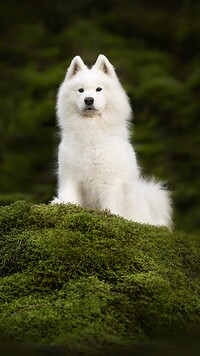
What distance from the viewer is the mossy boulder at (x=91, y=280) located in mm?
4242

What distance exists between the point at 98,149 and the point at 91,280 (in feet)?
5.81

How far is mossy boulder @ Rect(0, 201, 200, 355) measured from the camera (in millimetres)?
4242

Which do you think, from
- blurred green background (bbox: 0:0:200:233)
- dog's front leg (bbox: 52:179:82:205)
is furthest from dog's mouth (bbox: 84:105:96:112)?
blurred green background (bbox: 0:0:200:233)

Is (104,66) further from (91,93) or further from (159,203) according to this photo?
(159,203)

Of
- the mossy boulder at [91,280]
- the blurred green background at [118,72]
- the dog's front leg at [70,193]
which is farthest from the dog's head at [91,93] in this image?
the blurred green background at [118,72]

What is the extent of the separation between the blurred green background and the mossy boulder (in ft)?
14.9

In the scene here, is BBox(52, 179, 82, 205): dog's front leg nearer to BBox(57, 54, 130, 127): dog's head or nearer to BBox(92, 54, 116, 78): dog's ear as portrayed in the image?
BBox(57, 54, 130, 127): dog's head

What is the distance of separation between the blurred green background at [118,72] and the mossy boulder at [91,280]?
4.54m

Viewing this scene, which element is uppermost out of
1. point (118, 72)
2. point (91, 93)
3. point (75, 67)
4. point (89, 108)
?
point (118, 72)

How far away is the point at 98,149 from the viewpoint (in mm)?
6211

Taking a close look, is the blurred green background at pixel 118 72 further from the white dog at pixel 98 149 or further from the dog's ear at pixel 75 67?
the dog's ear at pixel 75 67

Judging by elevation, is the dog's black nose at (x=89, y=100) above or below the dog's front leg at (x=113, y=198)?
Answer: above

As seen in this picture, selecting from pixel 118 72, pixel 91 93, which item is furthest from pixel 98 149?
pixel 118 72

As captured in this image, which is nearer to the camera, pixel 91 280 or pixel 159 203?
pixel 91 280
